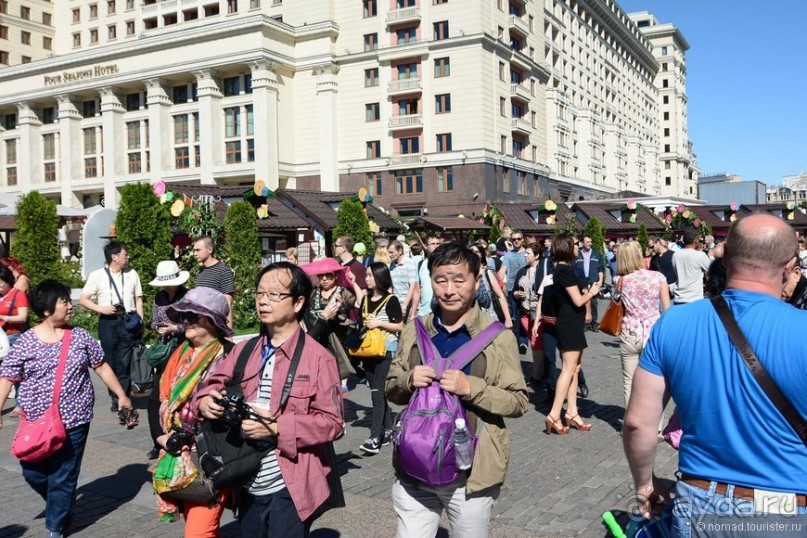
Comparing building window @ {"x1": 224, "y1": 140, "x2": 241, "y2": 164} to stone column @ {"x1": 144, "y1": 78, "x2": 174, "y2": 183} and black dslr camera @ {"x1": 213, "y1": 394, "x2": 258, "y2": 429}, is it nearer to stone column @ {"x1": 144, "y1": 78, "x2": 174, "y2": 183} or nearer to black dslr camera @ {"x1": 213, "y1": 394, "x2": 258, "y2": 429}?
stone column @ {"x1": 144, "y1": 78, "x2": 174, "y2": 183}

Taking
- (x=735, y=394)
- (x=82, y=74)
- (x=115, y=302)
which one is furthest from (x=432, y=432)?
(x=82, y=74)

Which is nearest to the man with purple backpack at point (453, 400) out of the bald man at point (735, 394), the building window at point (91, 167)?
the bald man at point (735, 394)

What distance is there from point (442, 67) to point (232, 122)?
16680 mm

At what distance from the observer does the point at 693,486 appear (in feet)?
7.38

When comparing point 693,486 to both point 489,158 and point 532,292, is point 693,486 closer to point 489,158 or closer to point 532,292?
point 532,292

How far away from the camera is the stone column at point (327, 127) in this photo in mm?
53062

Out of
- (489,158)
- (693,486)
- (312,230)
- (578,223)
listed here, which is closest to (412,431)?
(693,486)

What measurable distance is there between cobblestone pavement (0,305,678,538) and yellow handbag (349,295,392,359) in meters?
0.90

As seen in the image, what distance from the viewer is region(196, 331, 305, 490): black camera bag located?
2.95 m

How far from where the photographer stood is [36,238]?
1481 cm

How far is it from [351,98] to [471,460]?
2067 inches

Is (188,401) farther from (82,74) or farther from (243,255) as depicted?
(82,74)

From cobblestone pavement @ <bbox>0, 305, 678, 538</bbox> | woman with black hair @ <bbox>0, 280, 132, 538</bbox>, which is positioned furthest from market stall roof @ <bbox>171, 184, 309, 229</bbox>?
woman with black hair @ <bbox>0, 280, 132, 538</bbox>

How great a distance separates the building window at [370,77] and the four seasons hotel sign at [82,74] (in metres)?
20.5
